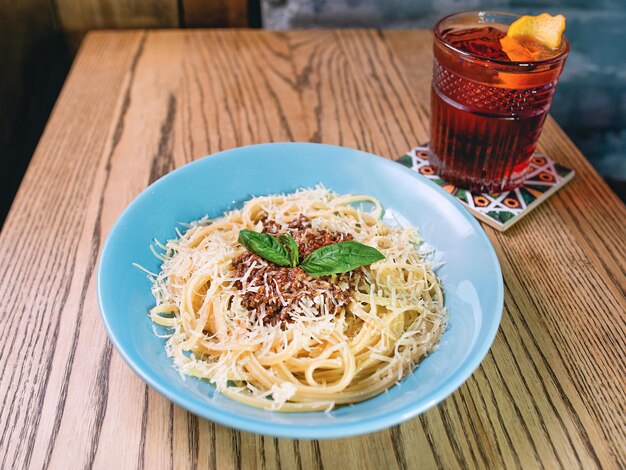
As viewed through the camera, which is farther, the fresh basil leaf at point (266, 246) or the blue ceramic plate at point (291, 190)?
the fresh basil leaf at point (266, 246)

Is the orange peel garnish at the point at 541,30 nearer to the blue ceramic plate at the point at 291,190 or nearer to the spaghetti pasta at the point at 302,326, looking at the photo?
the blue ceramic plate at the point at 291,190

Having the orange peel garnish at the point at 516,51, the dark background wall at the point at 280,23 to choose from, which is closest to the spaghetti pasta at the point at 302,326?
the orange peel garnish at the point at 516,51

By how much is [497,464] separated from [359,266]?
0.43 metres

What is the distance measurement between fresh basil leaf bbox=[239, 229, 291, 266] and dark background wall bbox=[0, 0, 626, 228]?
1653 mm

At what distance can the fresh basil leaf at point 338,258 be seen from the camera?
1.10 meters

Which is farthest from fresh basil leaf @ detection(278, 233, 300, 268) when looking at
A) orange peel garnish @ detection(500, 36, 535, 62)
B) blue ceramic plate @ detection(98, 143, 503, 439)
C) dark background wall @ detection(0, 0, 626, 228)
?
dark background wall @ detection(0, 0, 626, 228)

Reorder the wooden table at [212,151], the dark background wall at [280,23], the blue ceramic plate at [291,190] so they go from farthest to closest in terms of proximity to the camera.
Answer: the dark background wall at [280,23], the wooden table at [212,151], the blue ceramic plate at [291,190]

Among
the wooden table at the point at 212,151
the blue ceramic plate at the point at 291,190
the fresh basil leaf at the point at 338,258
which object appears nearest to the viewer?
the blue ceramic plate at the point at 291,190

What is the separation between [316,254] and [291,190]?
38 cm

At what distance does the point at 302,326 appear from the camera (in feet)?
3.48

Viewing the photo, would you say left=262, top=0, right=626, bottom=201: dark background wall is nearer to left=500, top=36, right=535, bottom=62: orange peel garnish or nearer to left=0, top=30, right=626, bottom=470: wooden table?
left=0, top=30, right=626, bottom=470: wooden table

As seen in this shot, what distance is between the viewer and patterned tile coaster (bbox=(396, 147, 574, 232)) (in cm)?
150

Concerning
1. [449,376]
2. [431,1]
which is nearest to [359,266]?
[449,376]

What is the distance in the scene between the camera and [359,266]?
1.15 meters
